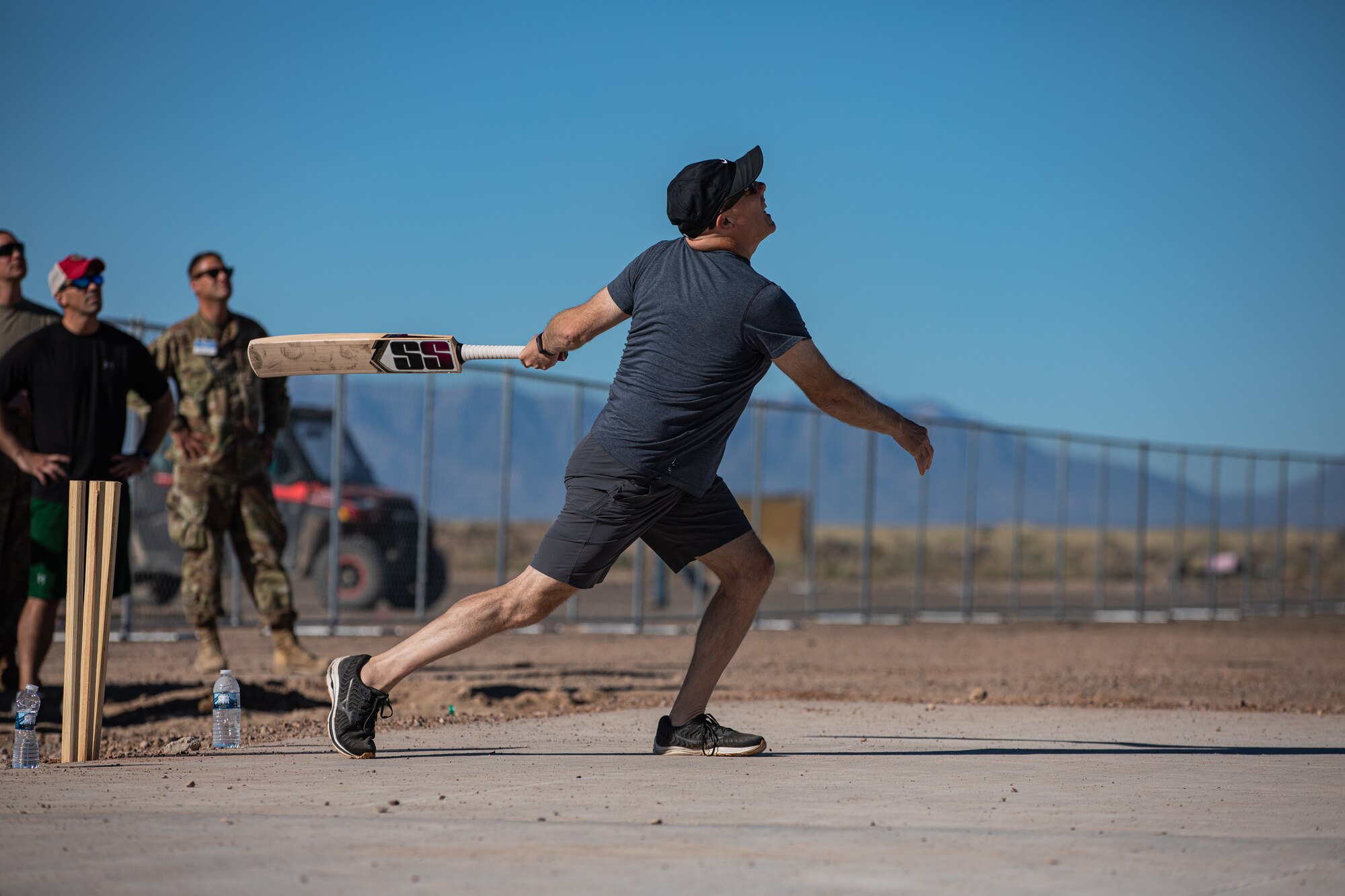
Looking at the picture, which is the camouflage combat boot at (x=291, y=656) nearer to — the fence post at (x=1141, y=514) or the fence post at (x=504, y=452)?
the fence post at (x=504, y=452)

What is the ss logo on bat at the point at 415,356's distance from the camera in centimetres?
510

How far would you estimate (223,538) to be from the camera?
833 cm

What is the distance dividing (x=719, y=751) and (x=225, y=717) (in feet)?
5.66

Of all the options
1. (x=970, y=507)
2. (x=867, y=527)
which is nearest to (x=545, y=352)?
(x=867, y=527)

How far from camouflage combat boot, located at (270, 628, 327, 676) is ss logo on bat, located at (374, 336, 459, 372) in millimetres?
3688

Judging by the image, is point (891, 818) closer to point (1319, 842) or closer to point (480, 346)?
point (1319, 842)

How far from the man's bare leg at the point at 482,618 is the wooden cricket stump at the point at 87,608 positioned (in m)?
0.98

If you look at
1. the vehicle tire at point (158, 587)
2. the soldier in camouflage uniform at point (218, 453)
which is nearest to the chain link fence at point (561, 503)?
the vehicle tire at point (158, 587)

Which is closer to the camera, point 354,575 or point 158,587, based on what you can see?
point 158,587

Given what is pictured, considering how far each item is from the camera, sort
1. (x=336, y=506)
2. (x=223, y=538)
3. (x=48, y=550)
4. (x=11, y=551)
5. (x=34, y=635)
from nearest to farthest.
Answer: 1. (x=34, y=635)
2. (x=48, y=550)
3. (x=11, y=551)
4. (x=223, y=538)
5. (x=336, y=506)

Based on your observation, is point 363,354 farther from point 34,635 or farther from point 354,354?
point 34,635

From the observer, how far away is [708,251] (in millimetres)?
4758

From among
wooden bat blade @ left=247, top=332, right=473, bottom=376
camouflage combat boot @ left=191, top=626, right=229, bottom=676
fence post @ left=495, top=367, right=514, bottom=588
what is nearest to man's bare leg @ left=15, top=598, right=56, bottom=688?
camouflage combat boot @ left=191, top=626, right=229, bottom=676

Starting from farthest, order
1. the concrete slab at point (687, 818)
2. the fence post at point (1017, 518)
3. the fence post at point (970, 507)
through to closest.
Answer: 1. the fence post at point (1017, 518)
2. the fence post at point (970, 507)
3. the concrete slab at point (687, 818)
